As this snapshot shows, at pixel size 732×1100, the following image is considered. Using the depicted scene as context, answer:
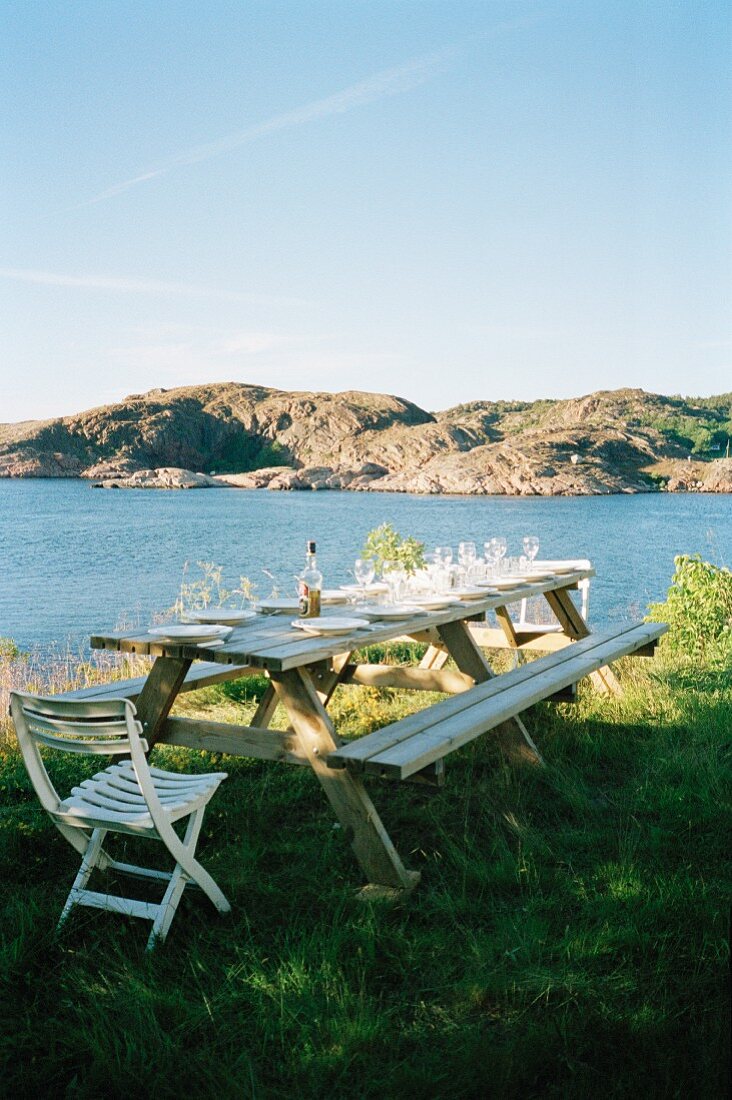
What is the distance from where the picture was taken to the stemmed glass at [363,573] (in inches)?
173

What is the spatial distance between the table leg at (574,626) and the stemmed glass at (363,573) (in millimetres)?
1289

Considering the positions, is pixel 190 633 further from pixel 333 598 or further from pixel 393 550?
pixel 393 550

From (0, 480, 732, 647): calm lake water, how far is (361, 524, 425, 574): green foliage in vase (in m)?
3.90

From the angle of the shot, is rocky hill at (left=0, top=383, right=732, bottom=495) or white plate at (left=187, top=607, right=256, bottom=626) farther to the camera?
rocky hill at (left=0, top=383, right=732, bottom=495)

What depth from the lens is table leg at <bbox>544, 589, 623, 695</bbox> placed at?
5.30 metres

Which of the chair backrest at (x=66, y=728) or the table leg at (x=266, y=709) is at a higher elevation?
the chair backrest at (x=66, y=728)

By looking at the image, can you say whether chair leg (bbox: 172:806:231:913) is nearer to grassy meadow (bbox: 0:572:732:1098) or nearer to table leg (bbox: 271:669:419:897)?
grassy meadow (bbox: 0:572:732:1098)

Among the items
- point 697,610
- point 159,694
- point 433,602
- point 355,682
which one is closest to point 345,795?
point 159,694

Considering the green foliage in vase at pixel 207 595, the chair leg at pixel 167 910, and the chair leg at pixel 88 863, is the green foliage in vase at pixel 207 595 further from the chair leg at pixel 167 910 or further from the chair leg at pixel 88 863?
the chair leg at pixel 167 910

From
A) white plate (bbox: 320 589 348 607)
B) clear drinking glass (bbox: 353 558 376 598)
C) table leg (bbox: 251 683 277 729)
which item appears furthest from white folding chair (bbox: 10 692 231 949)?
clear drinking glass (bbox: 353 558 376 598)

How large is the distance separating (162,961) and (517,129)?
13.0m

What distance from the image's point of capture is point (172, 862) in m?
3.06

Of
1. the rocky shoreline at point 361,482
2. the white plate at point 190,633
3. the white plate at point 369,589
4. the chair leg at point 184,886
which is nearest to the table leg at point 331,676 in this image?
the white plate at point 369,589

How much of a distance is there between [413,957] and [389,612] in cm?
164
